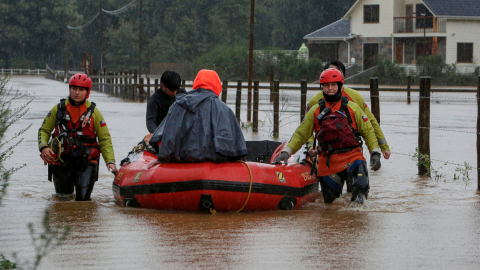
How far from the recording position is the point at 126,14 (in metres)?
83.4

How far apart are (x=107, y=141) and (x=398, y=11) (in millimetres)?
47024

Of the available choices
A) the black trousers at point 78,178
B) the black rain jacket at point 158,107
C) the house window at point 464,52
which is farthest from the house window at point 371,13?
the black trousers at point 78,178

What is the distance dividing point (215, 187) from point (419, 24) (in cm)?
4654

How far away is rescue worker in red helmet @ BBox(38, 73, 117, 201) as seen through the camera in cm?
778

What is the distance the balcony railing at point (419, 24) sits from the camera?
50.1 metres

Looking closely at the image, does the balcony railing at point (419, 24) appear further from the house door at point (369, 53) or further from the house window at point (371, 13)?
the house door at point (369, 53)

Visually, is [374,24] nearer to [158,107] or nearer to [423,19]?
[423,19]

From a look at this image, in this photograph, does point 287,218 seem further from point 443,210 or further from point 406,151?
point 406,151

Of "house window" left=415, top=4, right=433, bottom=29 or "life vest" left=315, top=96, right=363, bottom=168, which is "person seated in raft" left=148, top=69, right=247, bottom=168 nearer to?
"life vest" left=315, top=96, right=363, bottom=168

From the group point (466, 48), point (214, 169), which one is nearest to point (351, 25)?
point (466, 48)

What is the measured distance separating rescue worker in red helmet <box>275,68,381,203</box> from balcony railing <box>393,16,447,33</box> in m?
44.1

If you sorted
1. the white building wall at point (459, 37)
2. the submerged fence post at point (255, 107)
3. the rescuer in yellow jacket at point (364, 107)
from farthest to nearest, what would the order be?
the white building wall at point (459, 37), the submerged fence post at point (255, 107), the rescuer in yellow jacket at point (364, 107)

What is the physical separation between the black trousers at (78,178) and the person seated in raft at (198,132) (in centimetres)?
→ 109

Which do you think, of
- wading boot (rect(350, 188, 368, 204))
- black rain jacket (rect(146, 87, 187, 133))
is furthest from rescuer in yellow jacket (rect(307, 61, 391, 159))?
black rain jacket (rect(146, 87, 187, 133))
